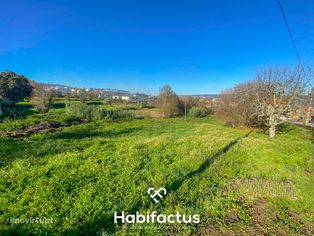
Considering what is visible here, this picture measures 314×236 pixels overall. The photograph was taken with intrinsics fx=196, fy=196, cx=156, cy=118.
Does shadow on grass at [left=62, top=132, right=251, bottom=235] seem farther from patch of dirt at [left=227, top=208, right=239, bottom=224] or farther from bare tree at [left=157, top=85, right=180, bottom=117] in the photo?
bare tree at [left=157, top=85, right=180, bottom=117]

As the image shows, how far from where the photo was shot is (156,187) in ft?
16.7

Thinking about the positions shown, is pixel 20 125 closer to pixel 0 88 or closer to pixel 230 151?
pixel 0 88

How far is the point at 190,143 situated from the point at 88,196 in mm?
6620

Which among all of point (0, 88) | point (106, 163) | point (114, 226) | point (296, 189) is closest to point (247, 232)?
point (114, 226)

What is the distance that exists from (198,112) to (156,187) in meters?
26.1

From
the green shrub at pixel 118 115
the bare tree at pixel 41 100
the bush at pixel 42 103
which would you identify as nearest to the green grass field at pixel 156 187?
the green shrub at pixel 118 115

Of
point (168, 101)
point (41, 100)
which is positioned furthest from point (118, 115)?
point (41, 100)

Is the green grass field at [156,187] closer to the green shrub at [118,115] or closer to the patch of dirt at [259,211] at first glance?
the patch of dirt at [259,211]

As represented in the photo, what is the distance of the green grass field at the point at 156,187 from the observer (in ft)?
12.1

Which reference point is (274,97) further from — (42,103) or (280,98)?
(42,103)
